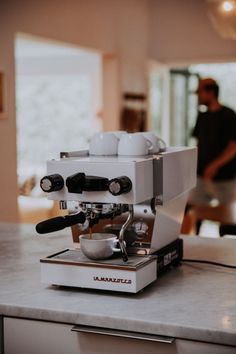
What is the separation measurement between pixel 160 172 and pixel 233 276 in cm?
40

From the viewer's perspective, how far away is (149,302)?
153 centimetres

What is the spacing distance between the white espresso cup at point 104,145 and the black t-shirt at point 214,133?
3753 millimetres

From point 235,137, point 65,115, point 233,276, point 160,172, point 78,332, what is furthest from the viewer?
point 65,115

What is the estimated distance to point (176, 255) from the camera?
1.86 meters

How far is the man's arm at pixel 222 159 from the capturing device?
17.5 ft

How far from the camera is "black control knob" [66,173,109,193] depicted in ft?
4.98

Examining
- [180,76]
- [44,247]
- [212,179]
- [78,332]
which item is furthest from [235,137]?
[78,332]

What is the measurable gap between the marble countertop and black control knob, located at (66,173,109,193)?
30 cm

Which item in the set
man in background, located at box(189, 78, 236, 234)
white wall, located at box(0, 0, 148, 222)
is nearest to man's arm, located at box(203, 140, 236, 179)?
man in background, located at box(189, 78, 236, 234)

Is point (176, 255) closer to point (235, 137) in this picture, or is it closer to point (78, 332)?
point (78, 332)

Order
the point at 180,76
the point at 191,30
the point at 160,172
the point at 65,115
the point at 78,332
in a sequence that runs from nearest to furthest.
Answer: the point at 78,332 < the point at 160,172 < the point at 191,30 < the point at 180,76 < the point at 65,115

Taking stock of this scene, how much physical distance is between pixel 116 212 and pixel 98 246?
0.11 meters

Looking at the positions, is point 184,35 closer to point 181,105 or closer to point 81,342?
point 181,105

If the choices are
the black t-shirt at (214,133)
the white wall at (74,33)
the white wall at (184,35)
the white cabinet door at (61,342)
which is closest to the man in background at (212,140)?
the black t-shirt at (214,133)
